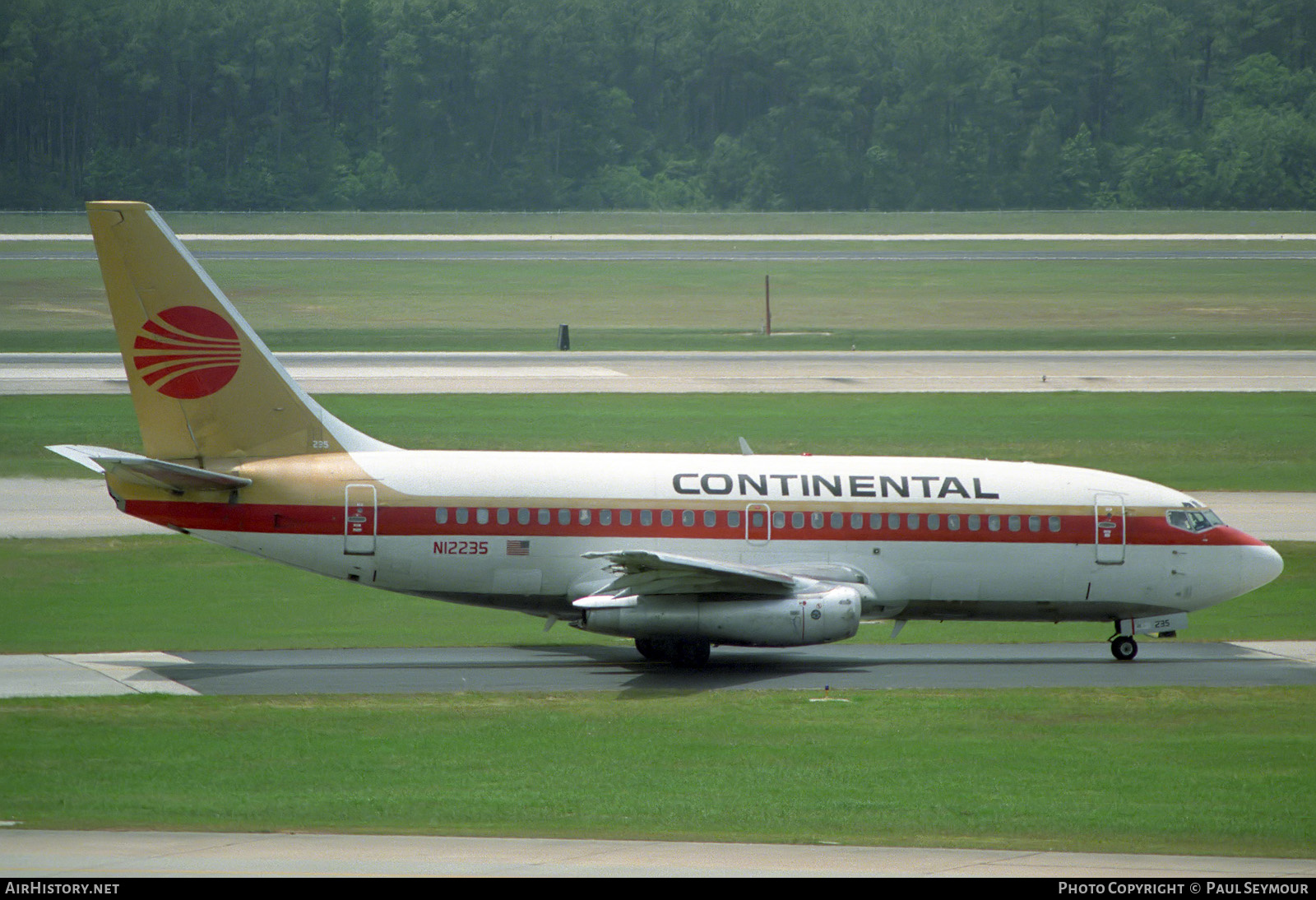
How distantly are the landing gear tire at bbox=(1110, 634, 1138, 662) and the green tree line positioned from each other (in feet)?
432

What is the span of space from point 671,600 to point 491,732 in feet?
16.3

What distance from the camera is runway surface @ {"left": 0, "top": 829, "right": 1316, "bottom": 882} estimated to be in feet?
49.2

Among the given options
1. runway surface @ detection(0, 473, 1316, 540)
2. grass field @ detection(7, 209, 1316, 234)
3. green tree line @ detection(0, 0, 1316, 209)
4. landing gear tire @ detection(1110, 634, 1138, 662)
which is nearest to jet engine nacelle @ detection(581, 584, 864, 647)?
landing gear tire @ detection(1110, 634, 1138, 662)

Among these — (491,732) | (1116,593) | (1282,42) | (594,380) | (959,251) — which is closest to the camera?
(491,732)

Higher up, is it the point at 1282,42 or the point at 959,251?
the point at 1282,42

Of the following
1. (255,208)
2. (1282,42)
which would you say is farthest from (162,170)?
(1282,42)

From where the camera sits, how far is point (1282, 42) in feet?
574

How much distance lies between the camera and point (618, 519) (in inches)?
1105

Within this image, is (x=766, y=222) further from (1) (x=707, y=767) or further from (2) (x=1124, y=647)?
(1) (x=707, y=767)

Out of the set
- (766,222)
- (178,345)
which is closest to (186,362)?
(178,345)

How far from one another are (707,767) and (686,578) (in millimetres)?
5611

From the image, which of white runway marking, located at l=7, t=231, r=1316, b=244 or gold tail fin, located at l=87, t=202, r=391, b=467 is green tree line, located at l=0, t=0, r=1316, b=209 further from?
gold tail fin, located at l=87, t=202, r=391, b=467

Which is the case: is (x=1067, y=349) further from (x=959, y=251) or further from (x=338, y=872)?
(x=338, y=872)

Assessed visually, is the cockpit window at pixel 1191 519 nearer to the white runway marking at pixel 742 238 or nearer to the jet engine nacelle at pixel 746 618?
the jet engine nacelle at pixel 746 618
